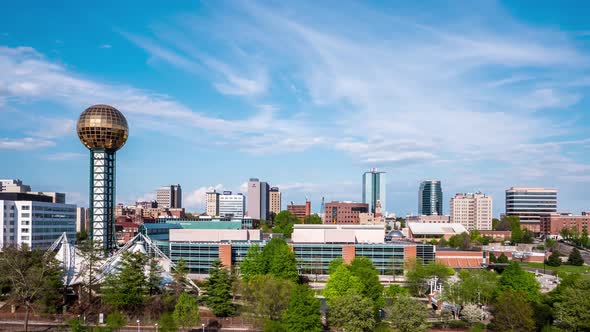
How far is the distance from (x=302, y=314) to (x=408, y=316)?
10.2m

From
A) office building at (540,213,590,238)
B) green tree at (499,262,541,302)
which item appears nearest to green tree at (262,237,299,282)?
green tree at (499,262,541,302)

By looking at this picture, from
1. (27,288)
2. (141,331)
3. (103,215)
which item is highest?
(103,215)

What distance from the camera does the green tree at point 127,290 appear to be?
5666cm

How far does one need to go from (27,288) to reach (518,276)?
54.7m

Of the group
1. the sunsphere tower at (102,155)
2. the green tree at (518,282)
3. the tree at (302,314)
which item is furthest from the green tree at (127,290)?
the green tree at (518,282)

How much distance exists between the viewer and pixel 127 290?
2258 inches

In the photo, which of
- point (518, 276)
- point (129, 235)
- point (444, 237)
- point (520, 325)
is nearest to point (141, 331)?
point (520, 325)

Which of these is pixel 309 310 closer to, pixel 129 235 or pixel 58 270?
pixel 58 270

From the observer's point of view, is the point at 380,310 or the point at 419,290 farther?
the point at 419,290

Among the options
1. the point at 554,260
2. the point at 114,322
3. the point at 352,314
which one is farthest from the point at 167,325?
the point at 554,260

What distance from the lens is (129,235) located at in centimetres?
13700

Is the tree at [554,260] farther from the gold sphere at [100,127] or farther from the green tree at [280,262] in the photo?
the gold sphere at [100,127]

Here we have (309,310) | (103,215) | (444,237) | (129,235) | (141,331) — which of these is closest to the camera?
(309,310)

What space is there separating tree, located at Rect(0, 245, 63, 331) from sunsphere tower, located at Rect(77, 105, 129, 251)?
22793 mm
